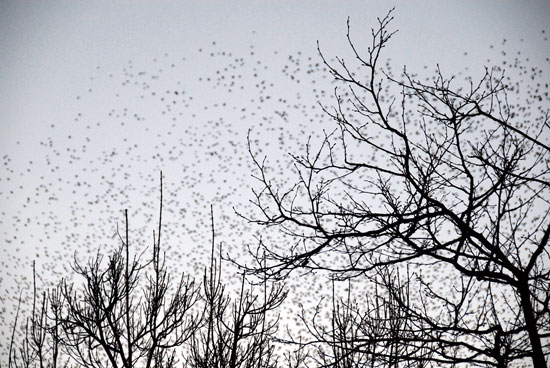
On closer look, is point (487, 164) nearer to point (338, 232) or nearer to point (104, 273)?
point (338, 232)

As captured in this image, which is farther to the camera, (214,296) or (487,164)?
(214,296)

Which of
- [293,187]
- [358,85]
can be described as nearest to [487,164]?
[358,85]

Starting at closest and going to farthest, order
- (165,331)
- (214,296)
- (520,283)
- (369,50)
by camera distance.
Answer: (520,283)
(369,50)
(165,331)
(214,296)

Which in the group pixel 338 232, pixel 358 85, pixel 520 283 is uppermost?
pixel 358 85

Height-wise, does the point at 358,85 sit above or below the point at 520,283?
above

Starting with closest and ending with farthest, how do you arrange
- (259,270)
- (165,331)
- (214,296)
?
(259,270) < (165,331) < (214,296)

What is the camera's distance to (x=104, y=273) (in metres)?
5.56

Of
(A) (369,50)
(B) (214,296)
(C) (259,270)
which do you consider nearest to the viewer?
(C) (259,270)

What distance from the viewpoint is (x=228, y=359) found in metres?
5.73

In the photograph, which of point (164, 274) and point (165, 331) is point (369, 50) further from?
point (165, 331)

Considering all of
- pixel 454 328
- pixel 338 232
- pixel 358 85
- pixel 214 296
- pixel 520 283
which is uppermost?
pixel 358 85

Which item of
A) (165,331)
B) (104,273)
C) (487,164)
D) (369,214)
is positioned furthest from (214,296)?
(487,164)

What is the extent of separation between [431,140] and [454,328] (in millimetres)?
1459

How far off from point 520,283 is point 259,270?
176 cm
